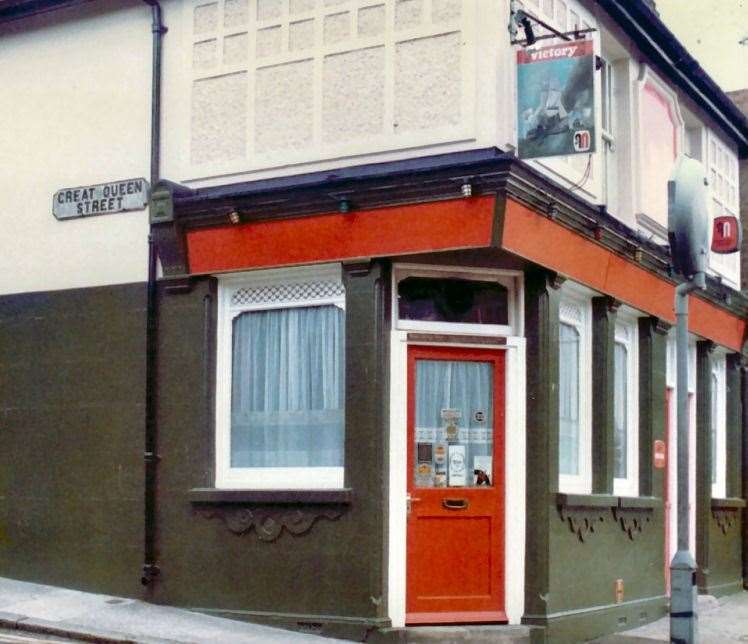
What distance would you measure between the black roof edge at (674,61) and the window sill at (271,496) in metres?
5.66

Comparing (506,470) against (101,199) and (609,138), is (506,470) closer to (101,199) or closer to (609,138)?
(609,138)

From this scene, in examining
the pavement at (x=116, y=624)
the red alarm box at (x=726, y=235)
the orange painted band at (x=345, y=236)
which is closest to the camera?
the pavement at (x=116, y=624)

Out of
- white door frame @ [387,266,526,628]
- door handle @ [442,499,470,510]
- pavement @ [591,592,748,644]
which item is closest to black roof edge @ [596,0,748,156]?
white door frame @ [387,266,526,628]

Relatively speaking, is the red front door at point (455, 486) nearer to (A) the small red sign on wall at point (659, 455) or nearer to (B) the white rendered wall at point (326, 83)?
(B) the white rendered wall at point (326, 83)

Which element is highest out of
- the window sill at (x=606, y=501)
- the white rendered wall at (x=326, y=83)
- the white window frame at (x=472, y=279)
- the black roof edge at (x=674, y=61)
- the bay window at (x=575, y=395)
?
the black roof edge at (x=674, y=61)

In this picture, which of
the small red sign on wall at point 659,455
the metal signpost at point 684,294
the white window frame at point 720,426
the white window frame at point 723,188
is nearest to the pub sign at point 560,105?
the metal signpost at point 684,294

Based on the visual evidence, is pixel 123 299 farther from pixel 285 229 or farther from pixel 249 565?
pixel 249 565

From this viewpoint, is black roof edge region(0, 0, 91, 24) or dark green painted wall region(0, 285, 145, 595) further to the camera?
black roof edge region(0, 0, 91, 24)

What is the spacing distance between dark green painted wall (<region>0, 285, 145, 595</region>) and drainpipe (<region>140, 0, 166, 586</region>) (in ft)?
0.43

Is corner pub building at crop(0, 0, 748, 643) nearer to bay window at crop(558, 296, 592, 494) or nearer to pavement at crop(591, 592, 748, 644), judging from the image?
bay window at crop(558, 296, 592, 494)

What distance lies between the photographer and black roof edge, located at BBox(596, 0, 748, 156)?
1307 centimetres

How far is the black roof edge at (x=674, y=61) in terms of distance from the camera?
13.1 metres

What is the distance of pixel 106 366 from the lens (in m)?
12.0

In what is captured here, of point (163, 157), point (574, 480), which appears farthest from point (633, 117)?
point (163, 157)
